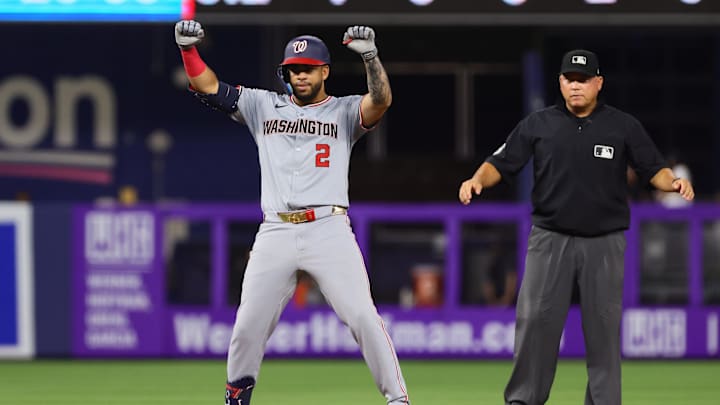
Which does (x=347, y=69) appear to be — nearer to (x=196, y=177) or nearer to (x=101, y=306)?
(x=196, y=177)

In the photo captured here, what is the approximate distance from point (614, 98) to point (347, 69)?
393 centimetres

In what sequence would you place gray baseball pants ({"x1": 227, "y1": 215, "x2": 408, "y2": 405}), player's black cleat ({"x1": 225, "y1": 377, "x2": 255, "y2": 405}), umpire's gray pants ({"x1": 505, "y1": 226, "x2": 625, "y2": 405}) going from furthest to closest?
umpire's gray pants ({"x1": 505, "y1": 226, "x2": 625, "y2": 405}), player's black cleat ({"x1": 225, "y1": 377, "x2": 255, "y2": 405}), gray baseball pants ({"x1": 227, "y1": 215, "x2": 408, "y2": 405})

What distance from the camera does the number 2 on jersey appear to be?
674 cm

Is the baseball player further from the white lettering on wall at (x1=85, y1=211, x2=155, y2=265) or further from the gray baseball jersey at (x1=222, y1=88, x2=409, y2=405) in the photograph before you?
the white lettering on wall at (x1=85, y1=211, x2=155, y2=265)

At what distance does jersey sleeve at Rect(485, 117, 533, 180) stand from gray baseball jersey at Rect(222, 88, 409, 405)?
2.38 feet

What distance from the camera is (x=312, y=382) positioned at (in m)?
10.4

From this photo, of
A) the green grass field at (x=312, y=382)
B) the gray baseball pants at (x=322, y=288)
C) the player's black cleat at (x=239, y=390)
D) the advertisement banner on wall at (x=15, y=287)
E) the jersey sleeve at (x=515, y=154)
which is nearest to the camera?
the gray baseball pants at (x=322, y=288)

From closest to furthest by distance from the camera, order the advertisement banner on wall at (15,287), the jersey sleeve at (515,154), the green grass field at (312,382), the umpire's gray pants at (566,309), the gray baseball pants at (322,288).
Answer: the gray baseball pants at (322,288), the umpire's gray pants at (566,309), the jersey sleeve at (515,154), the green grass field at (312,382), the advertisement banner on wall at (15,287)

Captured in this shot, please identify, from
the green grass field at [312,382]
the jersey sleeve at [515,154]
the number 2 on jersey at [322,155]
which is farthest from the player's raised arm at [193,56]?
the green grass field at [312,382]

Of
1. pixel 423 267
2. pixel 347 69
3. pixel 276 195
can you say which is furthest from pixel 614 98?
pixel 276 195

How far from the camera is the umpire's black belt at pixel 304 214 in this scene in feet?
21.9

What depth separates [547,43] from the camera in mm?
19422

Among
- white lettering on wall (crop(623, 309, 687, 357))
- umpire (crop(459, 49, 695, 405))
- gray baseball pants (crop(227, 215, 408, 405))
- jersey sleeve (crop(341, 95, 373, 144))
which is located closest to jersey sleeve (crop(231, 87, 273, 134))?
jersey sleeve (crop(341, 95, 373, 144))

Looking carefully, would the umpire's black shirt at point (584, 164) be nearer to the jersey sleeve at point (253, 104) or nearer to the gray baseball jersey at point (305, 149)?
the gray baseball jersey at point (305, 149)
